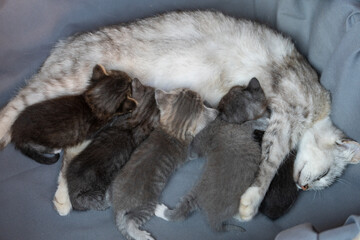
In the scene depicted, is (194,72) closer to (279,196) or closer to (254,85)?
(254,85)

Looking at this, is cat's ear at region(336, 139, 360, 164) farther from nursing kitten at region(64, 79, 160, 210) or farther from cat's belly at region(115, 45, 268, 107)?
nursing kitten at region(64, 79, 160, 210)

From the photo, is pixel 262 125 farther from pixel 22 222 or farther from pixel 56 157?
pixel 22 222

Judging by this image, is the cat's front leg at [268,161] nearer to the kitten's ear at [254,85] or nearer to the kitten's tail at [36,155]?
the kitten's ear at [254,85]

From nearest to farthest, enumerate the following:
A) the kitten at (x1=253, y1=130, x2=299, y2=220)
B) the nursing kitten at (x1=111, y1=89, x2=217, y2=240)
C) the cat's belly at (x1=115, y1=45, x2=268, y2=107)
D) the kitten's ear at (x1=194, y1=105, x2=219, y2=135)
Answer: the nursing kitten at (x1=111, y1=89, x2=217, y2=240), the kitten at (x1=253, y1=130, x2=299, y2=220), the kitten's ear at (x1=194, y1=105, x2=219, y2=135), the cat's belly at (x1=115, y1=45, x2=268, y2=107)

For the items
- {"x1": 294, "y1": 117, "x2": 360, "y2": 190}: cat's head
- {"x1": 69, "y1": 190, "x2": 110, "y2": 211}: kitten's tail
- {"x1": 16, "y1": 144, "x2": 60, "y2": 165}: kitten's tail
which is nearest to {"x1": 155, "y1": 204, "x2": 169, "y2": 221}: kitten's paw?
{"x1": 69, "y1": 190, "x2": 110, "y2": 211}: kitten's tail

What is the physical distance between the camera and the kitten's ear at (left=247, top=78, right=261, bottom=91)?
1.99 meters

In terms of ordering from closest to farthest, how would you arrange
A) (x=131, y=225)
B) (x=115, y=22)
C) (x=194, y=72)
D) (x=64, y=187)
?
1. (x=131, y=225)
2. (x=64, y=187)
3. (x=194, y=72)
4. (x=115, y=22)

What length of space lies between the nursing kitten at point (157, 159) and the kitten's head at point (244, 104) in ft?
0.26

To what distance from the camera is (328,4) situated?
1921 mm

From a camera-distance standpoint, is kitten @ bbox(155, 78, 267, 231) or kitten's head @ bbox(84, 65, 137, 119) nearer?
kitten @ bbox(155, 78, 267, 231)

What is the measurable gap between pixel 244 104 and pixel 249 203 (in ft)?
1.60

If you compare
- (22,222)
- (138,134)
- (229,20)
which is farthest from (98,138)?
(229,20)

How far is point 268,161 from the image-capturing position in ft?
6.43

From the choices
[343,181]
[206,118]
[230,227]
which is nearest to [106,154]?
[206,118]
